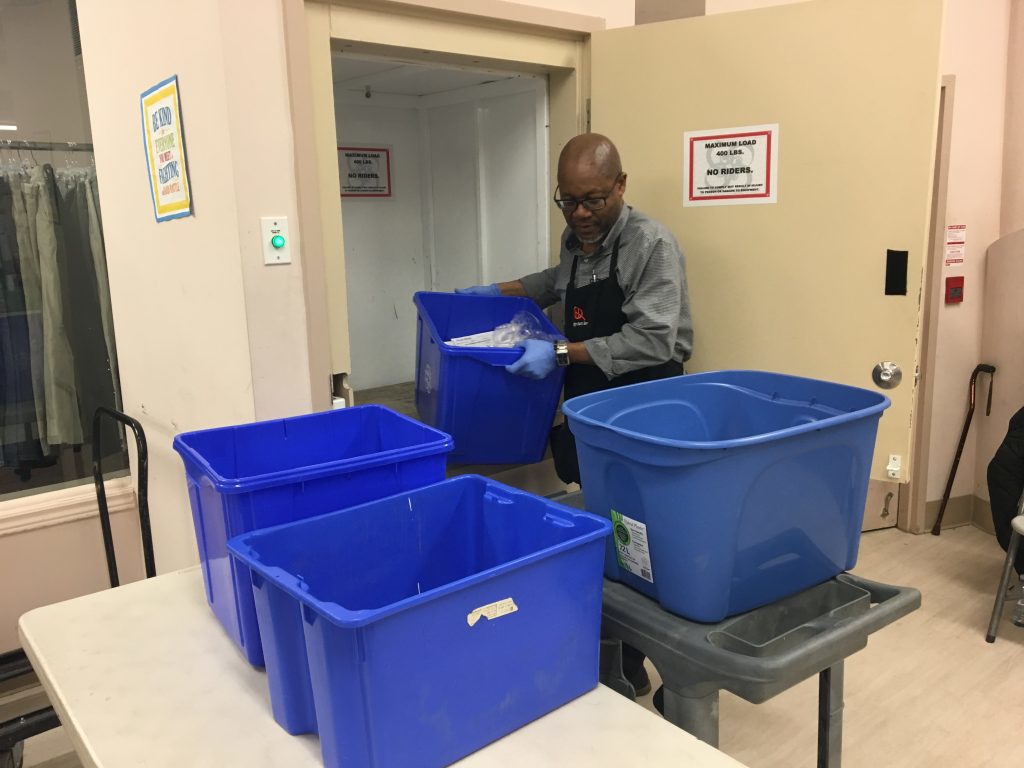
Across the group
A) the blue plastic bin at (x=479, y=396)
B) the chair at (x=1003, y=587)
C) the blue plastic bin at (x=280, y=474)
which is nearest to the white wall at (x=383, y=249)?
the blue plastic bin at (x=479, y=396)

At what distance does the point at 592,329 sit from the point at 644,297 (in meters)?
0.24

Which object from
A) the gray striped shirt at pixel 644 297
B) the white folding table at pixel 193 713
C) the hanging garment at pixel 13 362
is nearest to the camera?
the white folding table at pixel 193 713

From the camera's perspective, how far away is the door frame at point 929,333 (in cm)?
335

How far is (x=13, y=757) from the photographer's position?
193 cm

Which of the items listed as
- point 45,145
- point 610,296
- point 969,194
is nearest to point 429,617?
point 610,296

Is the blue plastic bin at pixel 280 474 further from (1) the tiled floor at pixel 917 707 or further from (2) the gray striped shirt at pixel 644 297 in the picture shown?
(1) the tiled floor at pixel 917 707

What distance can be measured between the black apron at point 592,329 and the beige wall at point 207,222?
78 centimetres

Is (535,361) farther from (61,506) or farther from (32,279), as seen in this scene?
(32,279)

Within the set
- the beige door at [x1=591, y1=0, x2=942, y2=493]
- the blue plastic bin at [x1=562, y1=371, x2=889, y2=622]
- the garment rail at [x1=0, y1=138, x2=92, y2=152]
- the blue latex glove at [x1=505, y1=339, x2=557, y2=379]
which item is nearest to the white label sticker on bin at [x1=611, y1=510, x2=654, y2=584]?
the blue plastic bin at [x1=562, y1=371, x2=889, y2=622]

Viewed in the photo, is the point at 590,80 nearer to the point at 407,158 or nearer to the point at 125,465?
the point at 407,158

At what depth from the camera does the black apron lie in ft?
7.21

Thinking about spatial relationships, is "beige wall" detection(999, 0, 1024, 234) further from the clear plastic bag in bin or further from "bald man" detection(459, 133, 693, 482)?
the clear plastic bag in bin

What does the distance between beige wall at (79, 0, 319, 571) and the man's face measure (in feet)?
2.43

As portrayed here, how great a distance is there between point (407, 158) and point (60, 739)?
261 cm
